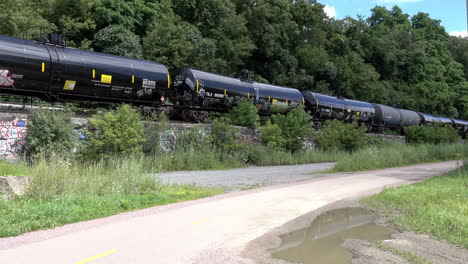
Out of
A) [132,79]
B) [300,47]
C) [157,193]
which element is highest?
[300,47]

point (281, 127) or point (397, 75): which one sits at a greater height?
point (397, 75)

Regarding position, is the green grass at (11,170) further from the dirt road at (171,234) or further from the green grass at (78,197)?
the dirt road at (171,234)

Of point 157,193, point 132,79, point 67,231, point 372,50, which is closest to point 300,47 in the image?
point 372,50

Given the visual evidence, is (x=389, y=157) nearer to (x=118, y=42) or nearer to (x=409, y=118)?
(x=118, y=42)

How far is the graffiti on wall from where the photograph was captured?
49.9 feet

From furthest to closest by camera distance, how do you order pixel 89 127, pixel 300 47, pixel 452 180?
pixel 300 47
pixel 89 127
pixel 452 180

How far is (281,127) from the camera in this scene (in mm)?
27719

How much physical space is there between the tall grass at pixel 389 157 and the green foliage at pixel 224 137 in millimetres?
5945

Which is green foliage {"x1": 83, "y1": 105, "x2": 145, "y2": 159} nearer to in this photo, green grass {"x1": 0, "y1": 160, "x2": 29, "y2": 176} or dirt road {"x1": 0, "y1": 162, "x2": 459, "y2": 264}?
green grass {"x1": 0, "y1": 160, "x2": 29, "y2": 176}

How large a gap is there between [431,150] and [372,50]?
1861 inches

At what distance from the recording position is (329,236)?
25.7 ft

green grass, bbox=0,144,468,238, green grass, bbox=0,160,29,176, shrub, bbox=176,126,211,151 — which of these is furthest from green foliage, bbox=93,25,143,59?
green grass, bbox=0,160,29,176

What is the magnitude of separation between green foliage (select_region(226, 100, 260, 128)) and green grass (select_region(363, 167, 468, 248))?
13.3 metres

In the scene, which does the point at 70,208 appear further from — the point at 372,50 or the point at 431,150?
the point at 372,50
